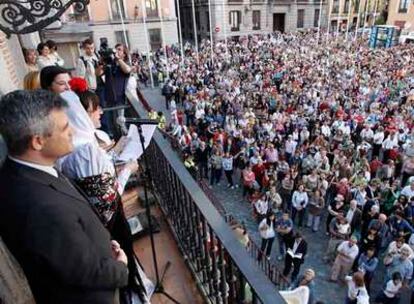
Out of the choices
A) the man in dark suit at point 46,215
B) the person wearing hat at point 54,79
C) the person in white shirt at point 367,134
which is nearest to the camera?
the man in dark suit at point 46,215

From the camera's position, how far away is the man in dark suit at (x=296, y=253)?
8594mm

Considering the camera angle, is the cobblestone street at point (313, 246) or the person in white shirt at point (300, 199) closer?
the cobblestone street at point (313, 246)

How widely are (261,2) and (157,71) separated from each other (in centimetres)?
2308

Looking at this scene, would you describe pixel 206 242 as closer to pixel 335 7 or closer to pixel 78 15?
pixel 78 15

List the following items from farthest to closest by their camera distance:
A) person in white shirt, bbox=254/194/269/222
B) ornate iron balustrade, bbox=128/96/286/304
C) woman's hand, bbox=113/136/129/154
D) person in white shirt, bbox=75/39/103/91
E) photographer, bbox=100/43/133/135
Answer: person in white shirt, bbox=254/194/269/222 < person in white shirt, bbox=75/39/103/91 < photographer, bbox=100/43/133/135 < woman's hand, bbox=113/136/129/154 < ornate iron balustrade, bbox=128/96/286/304

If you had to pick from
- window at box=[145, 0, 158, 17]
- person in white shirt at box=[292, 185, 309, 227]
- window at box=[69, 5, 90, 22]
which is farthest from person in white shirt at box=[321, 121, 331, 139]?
window at box=[145, 0, 158, 17]

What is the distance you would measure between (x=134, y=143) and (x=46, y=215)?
6.18 ft

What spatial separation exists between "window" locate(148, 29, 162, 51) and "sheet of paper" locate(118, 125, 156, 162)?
35606 mm

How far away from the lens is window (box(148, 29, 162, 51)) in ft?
121

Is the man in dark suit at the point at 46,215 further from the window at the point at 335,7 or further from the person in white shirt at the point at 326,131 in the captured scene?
the window at the point at 335,7

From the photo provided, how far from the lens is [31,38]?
29.7 feet

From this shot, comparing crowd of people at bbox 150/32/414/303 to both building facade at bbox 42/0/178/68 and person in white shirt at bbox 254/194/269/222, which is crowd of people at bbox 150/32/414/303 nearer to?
person in white shirt at bbox 254/194/269/222

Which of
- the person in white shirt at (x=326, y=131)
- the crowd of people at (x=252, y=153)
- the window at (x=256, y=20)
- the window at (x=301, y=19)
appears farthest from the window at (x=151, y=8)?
the person in white shirt at (x=326, y=131)

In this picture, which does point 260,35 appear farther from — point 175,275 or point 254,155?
point 175,275
